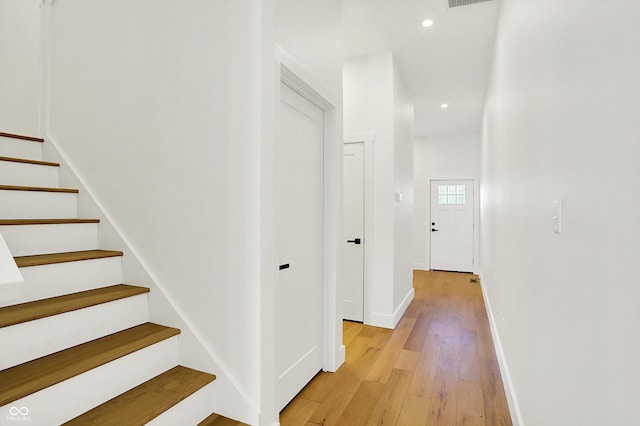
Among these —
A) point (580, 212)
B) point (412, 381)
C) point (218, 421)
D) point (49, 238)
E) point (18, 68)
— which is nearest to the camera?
point (580, 212)

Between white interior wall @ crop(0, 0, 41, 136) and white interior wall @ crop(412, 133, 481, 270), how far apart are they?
6.90 meters

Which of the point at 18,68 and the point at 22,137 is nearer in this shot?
the point at 22,137

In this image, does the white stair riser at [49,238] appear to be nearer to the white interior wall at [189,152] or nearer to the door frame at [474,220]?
the white interior wall at [189,152]

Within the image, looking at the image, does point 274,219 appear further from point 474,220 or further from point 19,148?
point 474,220

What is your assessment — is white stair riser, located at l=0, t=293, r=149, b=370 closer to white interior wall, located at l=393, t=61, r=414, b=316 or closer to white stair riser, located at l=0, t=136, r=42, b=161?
white stair riser, located at l=0, t=136, r=42, b=161

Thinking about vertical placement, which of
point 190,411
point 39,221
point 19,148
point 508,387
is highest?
point 19,148

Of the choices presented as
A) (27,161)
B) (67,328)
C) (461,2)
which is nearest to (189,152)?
(67,328)

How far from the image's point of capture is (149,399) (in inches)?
56.3

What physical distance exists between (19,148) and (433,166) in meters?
7.19

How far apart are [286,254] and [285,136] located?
775 mm

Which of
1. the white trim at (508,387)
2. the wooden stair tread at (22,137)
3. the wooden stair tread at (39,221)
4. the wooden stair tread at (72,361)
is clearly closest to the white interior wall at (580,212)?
the white trim at (508,387)

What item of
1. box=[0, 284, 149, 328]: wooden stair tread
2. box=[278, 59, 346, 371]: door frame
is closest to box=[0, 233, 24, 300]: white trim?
box=[0, 284, 149, 328]: wooden stair tread

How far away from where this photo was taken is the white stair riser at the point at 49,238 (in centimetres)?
173

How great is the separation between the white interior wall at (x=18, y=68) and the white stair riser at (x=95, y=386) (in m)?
2.74
